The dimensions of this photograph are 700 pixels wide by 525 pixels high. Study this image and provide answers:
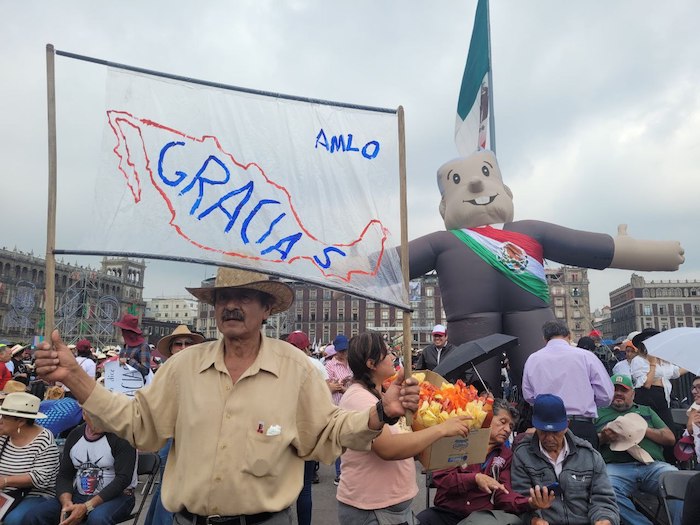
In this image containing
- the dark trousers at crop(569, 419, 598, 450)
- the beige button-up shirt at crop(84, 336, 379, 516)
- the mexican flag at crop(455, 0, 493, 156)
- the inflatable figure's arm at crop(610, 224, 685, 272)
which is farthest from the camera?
the mexican flag at crop(455, 0, 493, 156)

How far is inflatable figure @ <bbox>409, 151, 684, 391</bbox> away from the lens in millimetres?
6340

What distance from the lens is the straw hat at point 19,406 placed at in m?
3.61

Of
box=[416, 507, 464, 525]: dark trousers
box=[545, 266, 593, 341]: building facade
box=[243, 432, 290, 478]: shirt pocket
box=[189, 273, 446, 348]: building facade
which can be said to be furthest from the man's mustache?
box=[545, 266, 593, 341]: building facade

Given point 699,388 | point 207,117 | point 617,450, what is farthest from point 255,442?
point 699,388

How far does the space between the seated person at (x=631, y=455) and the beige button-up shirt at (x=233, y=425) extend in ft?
9.07

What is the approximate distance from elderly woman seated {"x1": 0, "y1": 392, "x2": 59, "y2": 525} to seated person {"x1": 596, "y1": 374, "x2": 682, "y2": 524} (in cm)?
390

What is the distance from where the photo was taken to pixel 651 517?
385 centimetres

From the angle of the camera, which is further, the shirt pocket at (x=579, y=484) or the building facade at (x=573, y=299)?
the building facade at (x=573, y=299)

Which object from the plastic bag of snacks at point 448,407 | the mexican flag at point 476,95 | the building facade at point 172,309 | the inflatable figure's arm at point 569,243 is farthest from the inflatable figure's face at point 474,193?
the building facade at point 172,309

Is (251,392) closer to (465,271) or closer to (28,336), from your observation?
(465,271)

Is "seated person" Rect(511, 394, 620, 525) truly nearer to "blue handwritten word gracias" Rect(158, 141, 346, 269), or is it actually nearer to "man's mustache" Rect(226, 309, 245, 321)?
"blue handwritten word gracias" Rect(158, 141, 346, 269)

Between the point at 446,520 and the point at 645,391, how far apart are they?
11.0 feet

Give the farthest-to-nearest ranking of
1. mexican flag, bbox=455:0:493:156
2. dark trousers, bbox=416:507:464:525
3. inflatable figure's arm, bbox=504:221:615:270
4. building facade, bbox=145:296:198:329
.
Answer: building facade, bbox=145:296:198:329 → mexican flag, bbox=455:0:493:156 → inflatable figure's arm, bbox=504:221:615:270 → dark trousers, bbox=416:507:464:525

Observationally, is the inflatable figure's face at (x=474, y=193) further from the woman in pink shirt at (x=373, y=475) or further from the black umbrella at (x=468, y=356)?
the woman in pink shirt at (x=373, y=475)
